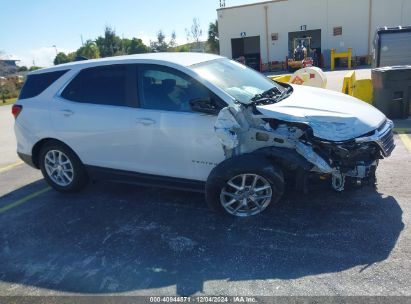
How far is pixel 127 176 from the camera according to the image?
4680mm

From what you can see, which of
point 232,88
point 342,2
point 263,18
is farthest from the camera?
point 263,18

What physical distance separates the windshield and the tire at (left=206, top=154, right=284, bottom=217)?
71 cm

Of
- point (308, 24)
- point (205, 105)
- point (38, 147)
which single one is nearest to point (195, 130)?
point (205, 105)

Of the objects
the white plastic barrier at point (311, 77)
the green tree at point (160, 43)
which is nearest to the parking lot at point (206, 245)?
the white plastic barrier at point (311, 77)

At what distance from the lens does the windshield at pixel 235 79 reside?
4.20 metres

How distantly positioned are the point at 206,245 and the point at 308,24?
32268 millimetres

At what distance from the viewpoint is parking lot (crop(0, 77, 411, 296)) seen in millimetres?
3061

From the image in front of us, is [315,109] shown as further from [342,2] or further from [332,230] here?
[342,2]

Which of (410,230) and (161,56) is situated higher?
(161,56)

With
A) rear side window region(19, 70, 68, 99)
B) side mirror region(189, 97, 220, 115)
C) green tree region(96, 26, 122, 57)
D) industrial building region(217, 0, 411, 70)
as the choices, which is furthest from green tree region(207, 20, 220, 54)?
side mirror region(189, 97, 220, 115)

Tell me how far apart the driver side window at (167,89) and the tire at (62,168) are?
1353 millimetres

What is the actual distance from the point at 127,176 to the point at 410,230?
3123 millimetres

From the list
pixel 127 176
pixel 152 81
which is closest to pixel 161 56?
pixel 152 81

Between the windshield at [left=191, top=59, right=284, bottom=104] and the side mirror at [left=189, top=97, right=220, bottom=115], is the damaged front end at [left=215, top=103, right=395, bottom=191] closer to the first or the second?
the side mirror at [left=189, top=97, right=220, bottom=115]
